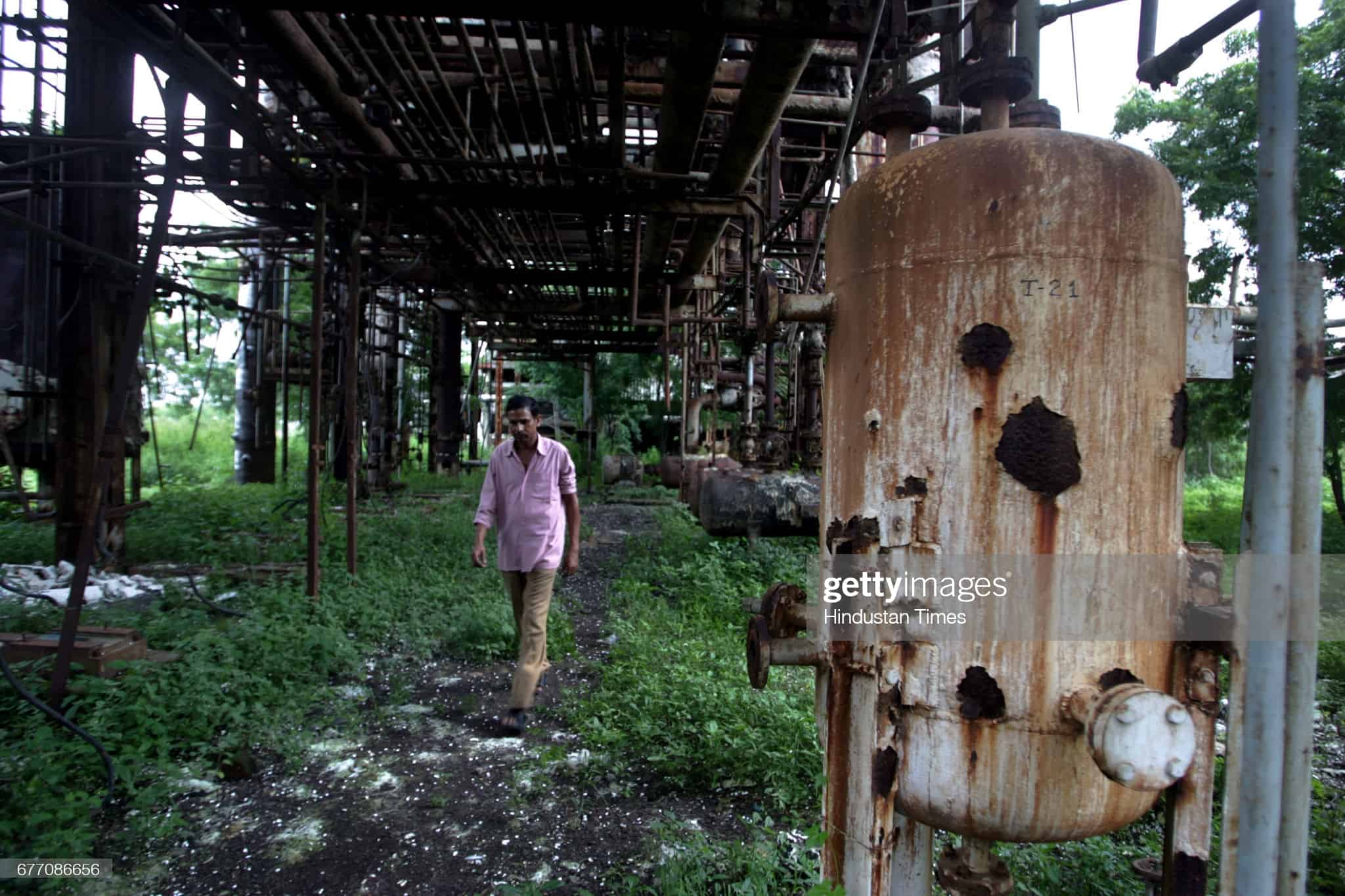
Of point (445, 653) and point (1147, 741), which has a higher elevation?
point (1147, 741)

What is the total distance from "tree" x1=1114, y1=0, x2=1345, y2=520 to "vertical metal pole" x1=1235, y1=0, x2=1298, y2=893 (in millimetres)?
6581

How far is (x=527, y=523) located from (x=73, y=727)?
2.19 metres

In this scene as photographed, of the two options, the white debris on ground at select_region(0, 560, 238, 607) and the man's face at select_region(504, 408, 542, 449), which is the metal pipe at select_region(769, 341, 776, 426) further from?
the white debris on ground at select_region(0, 560, 238, 607)

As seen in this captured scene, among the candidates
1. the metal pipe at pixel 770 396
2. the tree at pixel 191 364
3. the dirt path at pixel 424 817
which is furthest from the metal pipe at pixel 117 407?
the tree at pixel 191 364

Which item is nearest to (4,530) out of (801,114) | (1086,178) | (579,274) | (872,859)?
(579,274)

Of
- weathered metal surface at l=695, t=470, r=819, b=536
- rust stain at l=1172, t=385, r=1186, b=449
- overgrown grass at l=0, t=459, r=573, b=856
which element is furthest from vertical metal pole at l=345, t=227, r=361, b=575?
rust stain at l=1172, t=385, r=1186, b=449

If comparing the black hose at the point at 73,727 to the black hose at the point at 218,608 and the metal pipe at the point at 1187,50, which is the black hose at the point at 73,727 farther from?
the metal pipe at the point at 1187,50

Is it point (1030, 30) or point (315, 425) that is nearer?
point (1030, 30)

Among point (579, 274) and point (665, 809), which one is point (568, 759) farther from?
point (579, 274)

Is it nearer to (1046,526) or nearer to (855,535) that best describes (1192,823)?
(1046,526)

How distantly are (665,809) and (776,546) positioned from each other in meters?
5.20

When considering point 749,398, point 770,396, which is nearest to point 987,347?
point 770,396

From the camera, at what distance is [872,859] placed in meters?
1.64

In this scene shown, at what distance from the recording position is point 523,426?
14.5 ft
